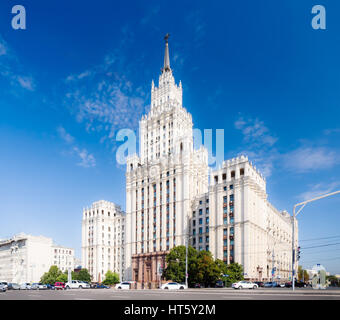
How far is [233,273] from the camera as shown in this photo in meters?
75.1

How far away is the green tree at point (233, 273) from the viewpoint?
7318 centimetres

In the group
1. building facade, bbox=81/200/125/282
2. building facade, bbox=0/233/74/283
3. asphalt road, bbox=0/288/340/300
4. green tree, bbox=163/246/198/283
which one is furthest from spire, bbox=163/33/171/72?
asphalt road, bbox=0/288/340/300

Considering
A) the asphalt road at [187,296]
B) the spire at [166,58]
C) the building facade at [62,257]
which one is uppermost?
the spire at [166,58]

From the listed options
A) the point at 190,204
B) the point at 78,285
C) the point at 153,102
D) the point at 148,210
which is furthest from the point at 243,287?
the point at 153,102

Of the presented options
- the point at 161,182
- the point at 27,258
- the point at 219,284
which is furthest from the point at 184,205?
the point at 27,258

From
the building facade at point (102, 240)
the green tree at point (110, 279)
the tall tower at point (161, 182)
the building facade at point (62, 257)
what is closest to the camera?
the tall tower at point (161, 182)

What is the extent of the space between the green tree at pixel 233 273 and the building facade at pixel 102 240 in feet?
232

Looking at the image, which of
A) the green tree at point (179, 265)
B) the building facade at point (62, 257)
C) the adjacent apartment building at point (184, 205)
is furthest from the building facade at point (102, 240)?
the green tree at point (179, 265)

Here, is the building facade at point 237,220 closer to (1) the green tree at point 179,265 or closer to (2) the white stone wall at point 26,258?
(1) the green tree at point 179,265

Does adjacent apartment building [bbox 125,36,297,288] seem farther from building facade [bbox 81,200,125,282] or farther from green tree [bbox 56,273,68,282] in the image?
building facade [bbox 81,200,125,282]

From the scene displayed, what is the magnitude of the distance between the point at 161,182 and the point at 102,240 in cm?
4794

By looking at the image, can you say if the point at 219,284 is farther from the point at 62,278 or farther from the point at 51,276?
the point at 51,276
